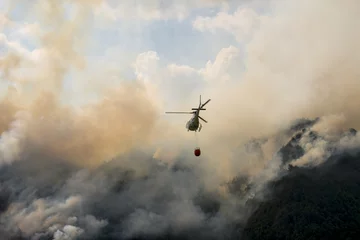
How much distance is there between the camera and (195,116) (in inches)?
5655

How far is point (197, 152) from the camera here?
146m

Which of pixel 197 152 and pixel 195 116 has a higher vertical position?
pixel 195 116

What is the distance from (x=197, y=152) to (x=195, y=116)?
16.0 meters
